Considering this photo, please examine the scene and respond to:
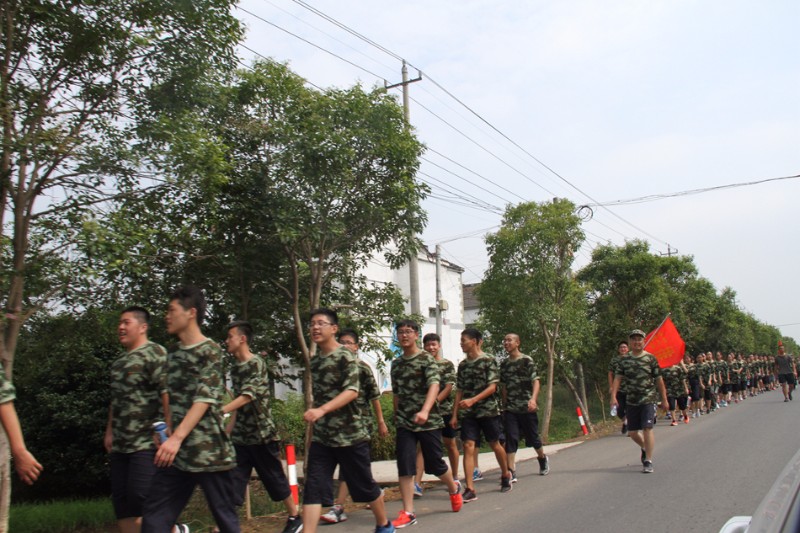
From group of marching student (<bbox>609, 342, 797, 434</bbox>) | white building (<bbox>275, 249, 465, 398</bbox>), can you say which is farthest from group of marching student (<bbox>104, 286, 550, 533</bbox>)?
white building (<bbox>275, 249, 465, 398</bbox>)

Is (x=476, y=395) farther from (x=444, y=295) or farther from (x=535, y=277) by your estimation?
(x=444, y=295)

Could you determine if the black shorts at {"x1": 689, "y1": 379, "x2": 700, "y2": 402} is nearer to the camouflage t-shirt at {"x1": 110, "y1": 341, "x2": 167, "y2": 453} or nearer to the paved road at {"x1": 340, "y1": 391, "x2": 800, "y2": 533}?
Answer: the paved road at {"x1": 340, "y1": 391, "x2": 800, "y2": 533}

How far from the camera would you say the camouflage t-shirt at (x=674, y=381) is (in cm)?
1764

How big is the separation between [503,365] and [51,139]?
6.09m

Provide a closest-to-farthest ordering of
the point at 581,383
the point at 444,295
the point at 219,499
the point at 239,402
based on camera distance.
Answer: the point at 219,499 → the point at 239,402 → the point at 581,383 → the point at 444,295

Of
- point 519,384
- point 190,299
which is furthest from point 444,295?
point 190,299

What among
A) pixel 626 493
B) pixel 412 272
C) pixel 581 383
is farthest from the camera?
pixel 581 383

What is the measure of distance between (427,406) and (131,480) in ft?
8.88

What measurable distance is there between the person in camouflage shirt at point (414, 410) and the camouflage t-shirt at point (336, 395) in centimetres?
122

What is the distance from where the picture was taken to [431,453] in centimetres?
730

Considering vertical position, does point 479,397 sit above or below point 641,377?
below

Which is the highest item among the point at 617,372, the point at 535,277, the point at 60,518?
the point at 535,277

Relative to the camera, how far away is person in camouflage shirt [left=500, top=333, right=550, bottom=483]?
9.36 meters

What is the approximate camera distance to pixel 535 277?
16.7m
